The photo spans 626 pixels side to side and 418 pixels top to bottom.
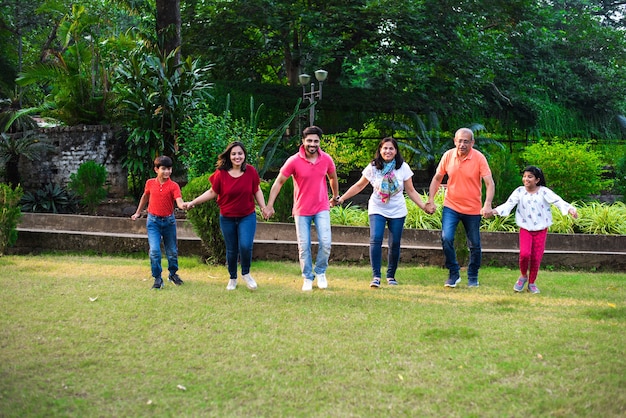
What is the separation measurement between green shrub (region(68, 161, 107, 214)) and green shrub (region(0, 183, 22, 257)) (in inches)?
159

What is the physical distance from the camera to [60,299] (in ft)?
22.2

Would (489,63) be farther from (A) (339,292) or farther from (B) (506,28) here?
(A) (339,292)

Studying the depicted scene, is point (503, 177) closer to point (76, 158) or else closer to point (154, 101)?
point (154, 101)

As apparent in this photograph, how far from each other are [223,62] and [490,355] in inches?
693

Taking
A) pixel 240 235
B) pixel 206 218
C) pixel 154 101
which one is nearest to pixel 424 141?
pixel 154 101

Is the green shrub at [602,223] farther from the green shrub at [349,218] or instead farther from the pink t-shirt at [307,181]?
the pink t-shirt at [307,181]

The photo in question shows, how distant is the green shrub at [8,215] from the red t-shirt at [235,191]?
151 inches

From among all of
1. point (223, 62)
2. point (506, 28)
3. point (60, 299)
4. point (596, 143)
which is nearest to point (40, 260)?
point (60, 299)

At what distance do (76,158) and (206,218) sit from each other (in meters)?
7.69

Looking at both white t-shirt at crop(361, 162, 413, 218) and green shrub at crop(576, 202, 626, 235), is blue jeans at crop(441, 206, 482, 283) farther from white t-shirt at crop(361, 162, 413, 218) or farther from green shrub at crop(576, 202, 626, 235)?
green shrub at crop(576, 202, 626, 235)

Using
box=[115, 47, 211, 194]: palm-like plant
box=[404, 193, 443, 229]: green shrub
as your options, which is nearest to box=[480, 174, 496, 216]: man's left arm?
box=[404, 193, 443, 229]: green shrub

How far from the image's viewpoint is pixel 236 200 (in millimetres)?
7395

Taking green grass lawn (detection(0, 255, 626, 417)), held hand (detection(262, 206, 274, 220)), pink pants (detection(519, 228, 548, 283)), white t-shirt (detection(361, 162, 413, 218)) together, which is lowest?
green grass lawn (detection(0, 255, 626, 417))

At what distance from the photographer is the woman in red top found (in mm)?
7402
